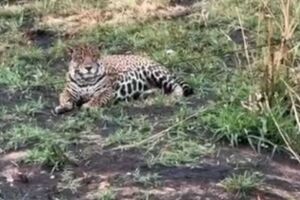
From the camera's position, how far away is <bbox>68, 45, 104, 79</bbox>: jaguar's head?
7.98 metres

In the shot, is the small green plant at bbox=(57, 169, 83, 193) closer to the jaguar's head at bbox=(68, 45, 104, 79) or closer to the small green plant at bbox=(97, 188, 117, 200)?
the small green plant at bbox=(97, 188, 117, 200)

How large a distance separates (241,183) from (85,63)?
2349mm

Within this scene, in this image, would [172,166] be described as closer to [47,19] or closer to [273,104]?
[273,104]

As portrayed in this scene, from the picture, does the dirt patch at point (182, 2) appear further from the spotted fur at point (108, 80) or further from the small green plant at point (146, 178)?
the small green plant at point (146, 178)

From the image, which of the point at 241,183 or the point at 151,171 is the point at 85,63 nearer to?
the point at 151,171

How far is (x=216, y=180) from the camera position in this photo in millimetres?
6223

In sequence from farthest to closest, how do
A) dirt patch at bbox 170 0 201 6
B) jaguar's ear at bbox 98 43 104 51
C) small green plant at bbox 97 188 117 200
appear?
dirt patch at bbox 170 0 201 6 → jaguar's ear at bbox 98 43 104 51 → small green plant at bbox 97 188 117 200

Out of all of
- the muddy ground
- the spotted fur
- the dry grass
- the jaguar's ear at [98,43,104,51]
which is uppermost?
the dry grass

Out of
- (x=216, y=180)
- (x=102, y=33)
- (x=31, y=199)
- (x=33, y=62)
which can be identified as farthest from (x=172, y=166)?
(x=102, y=33)

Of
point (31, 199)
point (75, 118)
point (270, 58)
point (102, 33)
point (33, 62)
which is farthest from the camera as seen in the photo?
point (102, 33)

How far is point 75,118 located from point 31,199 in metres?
1.48

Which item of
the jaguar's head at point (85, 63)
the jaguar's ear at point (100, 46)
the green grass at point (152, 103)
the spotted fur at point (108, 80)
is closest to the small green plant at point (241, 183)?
the green grass at point (152, 103)

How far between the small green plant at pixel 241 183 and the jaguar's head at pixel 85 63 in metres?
2.16

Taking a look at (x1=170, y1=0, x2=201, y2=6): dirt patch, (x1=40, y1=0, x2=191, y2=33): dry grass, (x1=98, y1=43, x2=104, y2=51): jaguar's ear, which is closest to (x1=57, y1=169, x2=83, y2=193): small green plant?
(x1=98, y1=43, x2=104, y2=51): jaguar's ear
